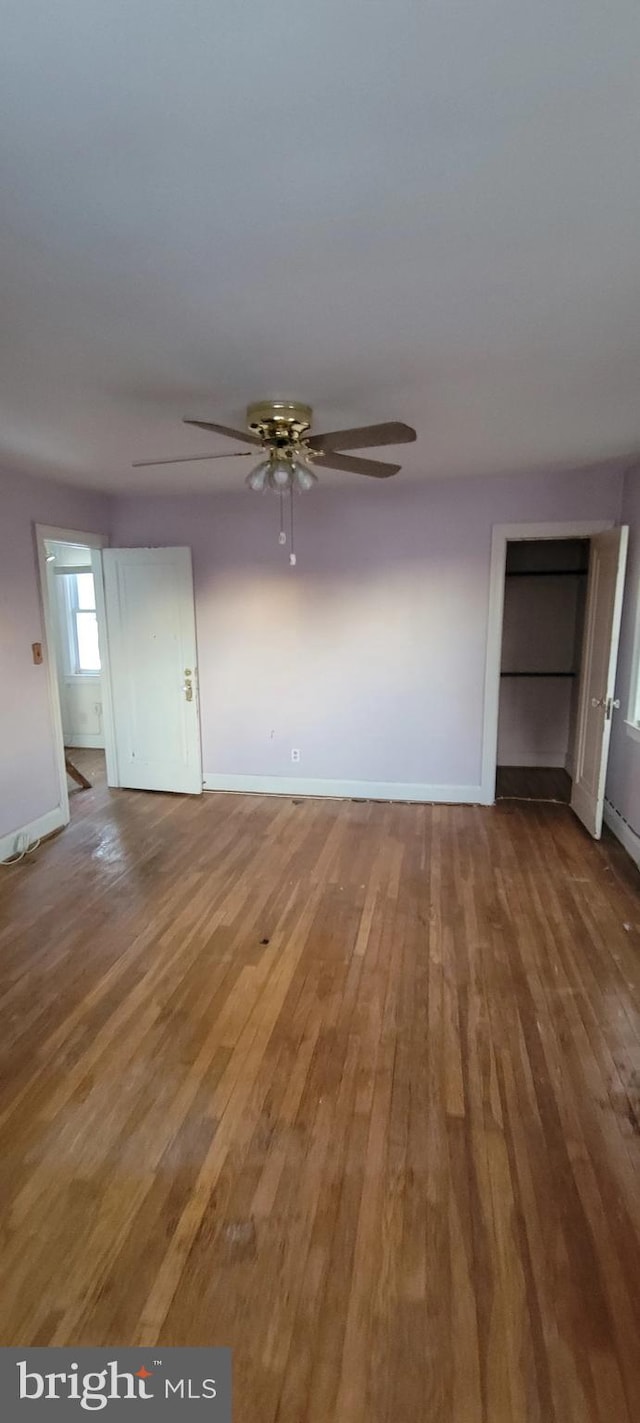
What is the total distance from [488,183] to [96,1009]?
283 centimetres

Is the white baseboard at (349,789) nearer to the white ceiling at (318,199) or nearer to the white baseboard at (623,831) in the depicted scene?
the white baseboard at (623,831)

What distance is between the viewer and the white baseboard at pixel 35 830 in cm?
382

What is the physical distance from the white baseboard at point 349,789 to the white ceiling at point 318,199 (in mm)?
2966

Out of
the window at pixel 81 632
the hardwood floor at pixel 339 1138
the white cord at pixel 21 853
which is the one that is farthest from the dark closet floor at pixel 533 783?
the window at pixel 81 632

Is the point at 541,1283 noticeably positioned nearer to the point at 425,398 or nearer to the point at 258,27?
the point at 258,27

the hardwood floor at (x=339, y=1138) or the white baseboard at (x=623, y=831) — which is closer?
the hardwood floor at (x=339, y=1138)

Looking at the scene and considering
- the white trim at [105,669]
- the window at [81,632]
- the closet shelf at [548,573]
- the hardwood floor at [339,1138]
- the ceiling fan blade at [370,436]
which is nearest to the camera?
the hardwood floor at [339,1138]

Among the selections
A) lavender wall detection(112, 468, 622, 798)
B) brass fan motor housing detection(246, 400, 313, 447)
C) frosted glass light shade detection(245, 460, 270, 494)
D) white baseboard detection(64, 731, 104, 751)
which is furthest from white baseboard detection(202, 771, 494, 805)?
brass fan motor housing detection(246, 400, 313, 447)

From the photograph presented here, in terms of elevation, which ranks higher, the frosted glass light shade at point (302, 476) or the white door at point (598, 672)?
the frosted glass light shade at point (302, 476)

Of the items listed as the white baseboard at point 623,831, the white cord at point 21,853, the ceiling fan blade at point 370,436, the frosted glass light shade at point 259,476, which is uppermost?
the ceiling fan blade at point 370,436

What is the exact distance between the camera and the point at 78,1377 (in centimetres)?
126

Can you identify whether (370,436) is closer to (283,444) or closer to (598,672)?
(283,444)

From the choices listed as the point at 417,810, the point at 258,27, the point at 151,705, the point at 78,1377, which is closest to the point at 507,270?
the point at 258,27

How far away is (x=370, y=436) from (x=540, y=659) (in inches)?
157
